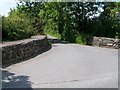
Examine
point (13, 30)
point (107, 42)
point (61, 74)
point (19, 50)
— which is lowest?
point (107, 42)


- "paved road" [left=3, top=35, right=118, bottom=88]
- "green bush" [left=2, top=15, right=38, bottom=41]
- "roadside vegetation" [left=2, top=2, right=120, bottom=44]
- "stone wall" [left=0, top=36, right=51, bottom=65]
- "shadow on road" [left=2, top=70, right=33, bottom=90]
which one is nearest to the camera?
"shadow on road" [left=2, top=70, right=33, bottom=90]

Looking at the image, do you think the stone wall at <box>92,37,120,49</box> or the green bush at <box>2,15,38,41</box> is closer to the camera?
the green bush at <box>2,15,38,41</box>

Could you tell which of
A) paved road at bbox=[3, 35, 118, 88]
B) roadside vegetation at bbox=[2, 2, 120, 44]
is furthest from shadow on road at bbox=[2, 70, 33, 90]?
roadside vegetation at bbox=[2, 2, 120, 44]

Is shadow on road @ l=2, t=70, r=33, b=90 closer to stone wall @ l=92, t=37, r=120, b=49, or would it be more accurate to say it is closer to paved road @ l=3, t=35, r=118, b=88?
paved road @ l=3, t=35, r=118, b=88

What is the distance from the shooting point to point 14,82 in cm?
816

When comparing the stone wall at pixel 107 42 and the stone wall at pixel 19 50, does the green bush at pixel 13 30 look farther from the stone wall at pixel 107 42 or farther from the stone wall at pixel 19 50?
the stone wall at pixel 107 42

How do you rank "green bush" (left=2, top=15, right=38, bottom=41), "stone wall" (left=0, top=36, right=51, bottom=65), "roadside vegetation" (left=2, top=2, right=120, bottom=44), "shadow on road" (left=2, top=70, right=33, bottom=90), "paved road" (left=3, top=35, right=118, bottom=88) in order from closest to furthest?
"shadow on road" (left=2, top=70, right=33, bottom=90) < "paved road" (left=3, top=35, right=118, bottom=88) < "stone wall" (left=0, top=36, right=51, bottom=65) < "green bush" (left=2, top=15, right=38, bottom=41) < "roadside vegetation" (left=2, top=2, right=120, bottom=44)

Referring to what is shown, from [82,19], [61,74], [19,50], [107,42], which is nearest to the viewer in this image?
[61,74]

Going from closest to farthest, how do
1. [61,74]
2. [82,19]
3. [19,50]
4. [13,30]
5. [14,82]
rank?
[14,82], [61,74], [19,50], [13,30], [82,19]

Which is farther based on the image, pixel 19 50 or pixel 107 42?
pixel 107 42

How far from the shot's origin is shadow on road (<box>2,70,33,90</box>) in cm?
765

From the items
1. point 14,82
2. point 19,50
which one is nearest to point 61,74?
point 14,82

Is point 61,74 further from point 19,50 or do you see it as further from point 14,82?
point 19,50

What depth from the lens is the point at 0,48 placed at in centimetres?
1027
